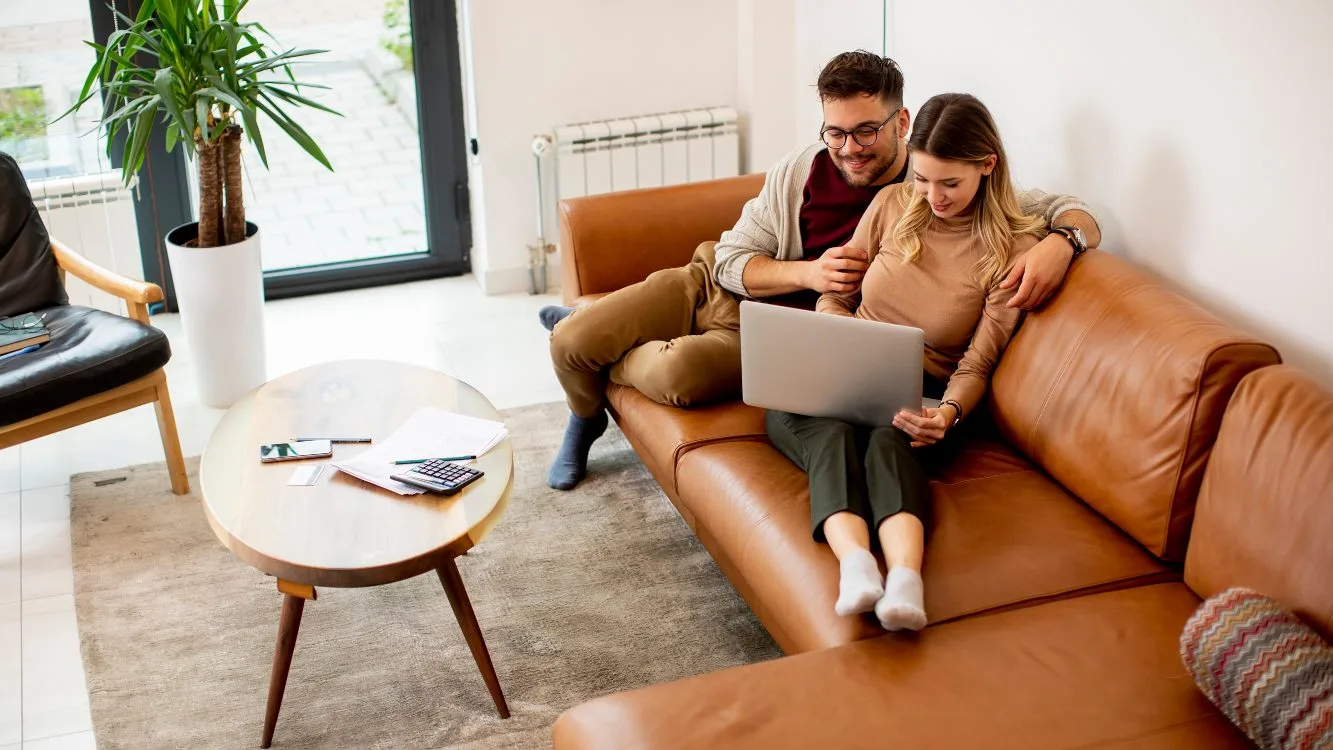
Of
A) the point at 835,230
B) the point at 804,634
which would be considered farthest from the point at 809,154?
the point at 804,634

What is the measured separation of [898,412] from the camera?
253 centimetres

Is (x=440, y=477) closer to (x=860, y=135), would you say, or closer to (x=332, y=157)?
(x=860, y=135)

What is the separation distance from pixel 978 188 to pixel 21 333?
244 cm

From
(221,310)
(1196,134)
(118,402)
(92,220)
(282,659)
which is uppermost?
(1196,134)

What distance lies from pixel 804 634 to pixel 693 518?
68cm

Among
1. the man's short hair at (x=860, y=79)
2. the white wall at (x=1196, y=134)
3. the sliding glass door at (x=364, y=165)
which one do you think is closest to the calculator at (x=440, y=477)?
the man's short hair at (x=860, y=79)

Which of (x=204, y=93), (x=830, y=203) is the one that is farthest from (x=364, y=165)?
(x=830, y=203)

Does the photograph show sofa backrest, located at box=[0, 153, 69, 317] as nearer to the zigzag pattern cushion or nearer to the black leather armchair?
the black leather armchair

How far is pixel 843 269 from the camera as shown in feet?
9.47

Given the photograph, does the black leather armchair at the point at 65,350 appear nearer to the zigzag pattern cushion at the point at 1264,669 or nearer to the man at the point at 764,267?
the man at the point at 764,267

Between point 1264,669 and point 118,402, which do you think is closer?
point 1264,669

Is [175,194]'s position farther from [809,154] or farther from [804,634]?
[804,634]

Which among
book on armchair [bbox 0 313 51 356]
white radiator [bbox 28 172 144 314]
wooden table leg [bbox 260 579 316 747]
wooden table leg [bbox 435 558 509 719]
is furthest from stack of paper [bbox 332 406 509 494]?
white radiator [bbox 28 172 144 314]

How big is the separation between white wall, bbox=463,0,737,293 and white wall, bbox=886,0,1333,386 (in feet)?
5.51
